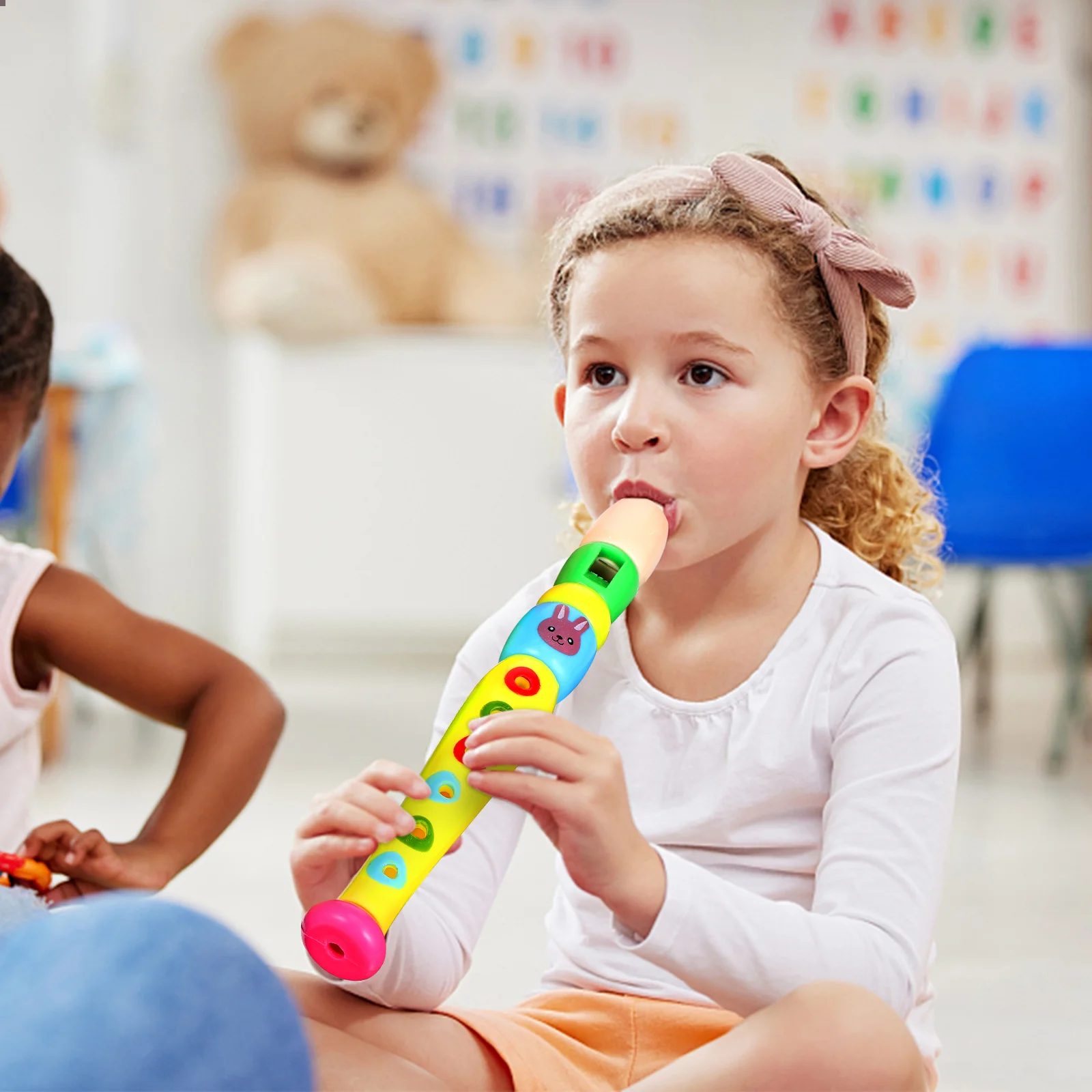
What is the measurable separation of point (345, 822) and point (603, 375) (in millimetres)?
275

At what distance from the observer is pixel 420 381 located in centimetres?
331

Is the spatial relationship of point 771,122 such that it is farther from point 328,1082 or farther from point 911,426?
point 328,1082

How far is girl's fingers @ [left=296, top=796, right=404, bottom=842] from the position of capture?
618 mm

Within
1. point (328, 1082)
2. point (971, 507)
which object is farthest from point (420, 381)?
point (328, 1082)

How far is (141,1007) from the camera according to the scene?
0.47 meters

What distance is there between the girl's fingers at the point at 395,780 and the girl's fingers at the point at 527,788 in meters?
0.02

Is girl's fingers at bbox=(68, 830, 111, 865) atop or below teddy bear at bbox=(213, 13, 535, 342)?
below

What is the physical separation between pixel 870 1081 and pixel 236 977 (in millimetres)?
257

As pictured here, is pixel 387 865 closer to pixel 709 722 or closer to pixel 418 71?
pixel 709 722

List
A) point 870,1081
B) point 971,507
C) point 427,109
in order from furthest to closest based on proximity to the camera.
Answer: point 427,109 → point 971,507 → point 870,1081

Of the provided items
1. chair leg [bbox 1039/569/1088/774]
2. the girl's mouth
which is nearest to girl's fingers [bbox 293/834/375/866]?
the girl's mouth

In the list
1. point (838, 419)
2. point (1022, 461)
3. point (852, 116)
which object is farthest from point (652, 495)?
point (852, 116)

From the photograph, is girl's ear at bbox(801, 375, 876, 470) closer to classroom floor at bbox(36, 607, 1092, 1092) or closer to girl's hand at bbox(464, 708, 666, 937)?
girl's hand at bbox(464, 708, 666, 937)

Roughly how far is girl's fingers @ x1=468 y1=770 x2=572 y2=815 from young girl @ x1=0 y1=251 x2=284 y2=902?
0.33 m
